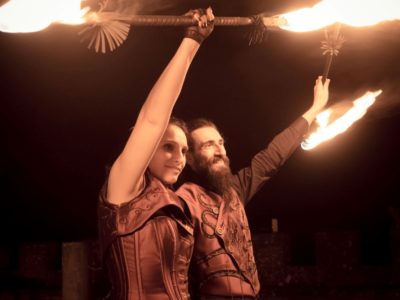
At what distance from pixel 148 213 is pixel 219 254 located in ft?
3.21

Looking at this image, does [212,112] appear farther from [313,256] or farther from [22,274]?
[22,274]

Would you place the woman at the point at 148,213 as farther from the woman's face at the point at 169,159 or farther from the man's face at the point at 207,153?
the man's face at the point at 207,153

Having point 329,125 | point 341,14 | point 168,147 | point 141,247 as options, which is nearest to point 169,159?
point 168,147

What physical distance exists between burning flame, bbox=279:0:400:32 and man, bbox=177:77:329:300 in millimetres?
908

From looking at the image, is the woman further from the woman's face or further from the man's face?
the man's face

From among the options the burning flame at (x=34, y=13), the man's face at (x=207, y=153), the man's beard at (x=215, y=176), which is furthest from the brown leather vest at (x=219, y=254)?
the burning flame at (x=34, y=13)

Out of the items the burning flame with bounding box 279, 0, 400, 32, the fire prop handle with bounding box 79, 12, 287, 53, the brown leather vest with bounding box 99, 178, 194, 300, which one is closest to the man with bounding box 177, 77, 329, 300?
the brown leather vest with bounding box 99, 178, 194, 300

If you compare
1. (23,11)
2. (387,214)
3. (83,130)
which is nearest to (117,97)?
(83,130)

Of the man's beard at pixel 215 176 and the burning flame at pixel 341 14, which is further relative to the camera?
the man's beard at pixel 215 176

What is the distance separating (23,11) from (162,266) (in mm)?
1271

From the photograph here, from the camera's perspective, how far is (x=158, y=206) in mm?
2594

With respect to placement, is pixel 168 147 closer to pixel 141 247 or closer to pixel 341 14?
pixel 141 247

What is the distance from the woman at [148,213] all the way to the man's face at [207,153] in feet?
3.31

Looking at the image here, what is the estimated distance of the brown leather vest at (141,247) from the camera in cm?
254
